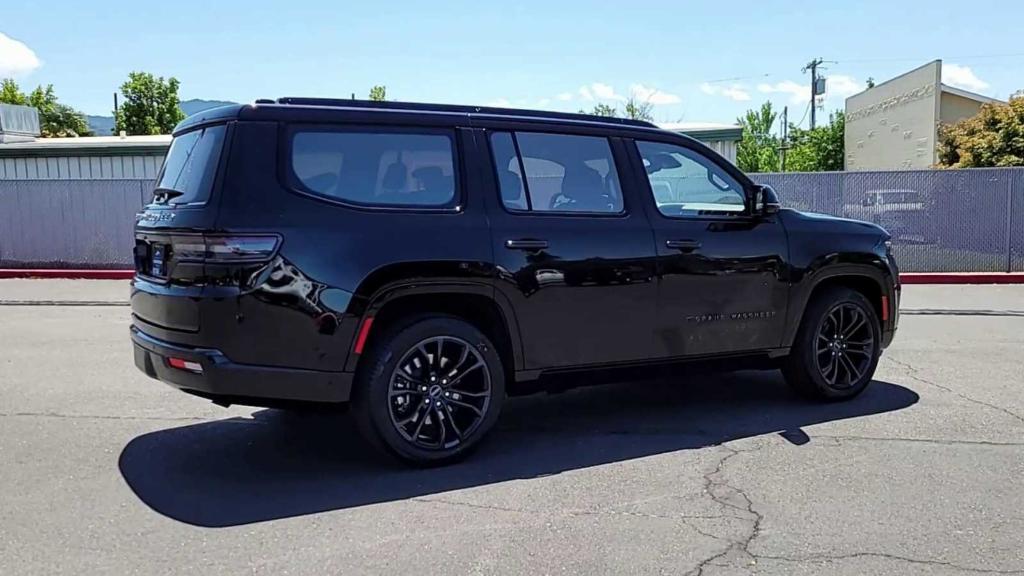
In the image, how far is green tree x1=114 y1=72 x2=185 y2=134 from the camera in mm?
44406

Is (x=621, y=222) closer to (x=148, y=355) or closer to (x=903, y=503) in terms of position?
(x=903, y=503)

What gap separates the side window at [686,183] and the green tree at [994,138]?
16960 mm

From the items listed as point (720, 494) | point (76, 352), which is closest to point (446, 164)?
point (720, 494)

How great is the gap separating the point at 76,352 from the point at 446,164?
5502 mm

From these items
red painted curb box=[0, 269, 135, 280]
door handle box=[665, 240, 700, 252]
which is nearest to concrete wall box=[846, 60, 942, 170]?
red painted curb box=[0, 269, 135, 280]

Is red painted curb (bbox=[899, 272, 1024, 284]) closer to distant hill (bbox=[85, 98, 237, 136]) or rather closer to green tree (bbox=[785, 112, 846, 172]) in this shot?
distant hill (bbox=[85, 98, 237, 136])

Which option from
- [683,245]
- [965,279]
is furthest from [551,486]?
[965,279]

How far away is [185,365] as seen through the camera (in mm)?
4113

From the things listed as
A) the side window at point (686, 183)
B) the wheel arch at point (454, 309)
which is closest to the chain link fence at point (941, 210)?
the side window at point (686, 183)

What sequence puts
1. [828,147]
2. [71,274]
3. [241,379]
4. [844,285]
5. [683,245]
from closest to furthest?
[241,379], [683,245], [844,285], [71,274], [828,147]

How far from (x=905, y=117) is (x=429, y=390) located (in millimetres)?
30008

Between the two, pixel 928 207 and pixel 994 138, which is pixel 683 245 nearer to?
pixel 928 207

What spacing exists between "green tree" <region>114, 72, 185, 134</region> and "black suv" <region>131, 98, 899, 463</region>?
4439 cm

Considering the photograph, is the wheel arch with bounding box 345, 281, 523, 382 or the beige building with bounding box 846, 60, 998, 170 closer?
the wheel arch with bounding box 345, 281, 523, 382
